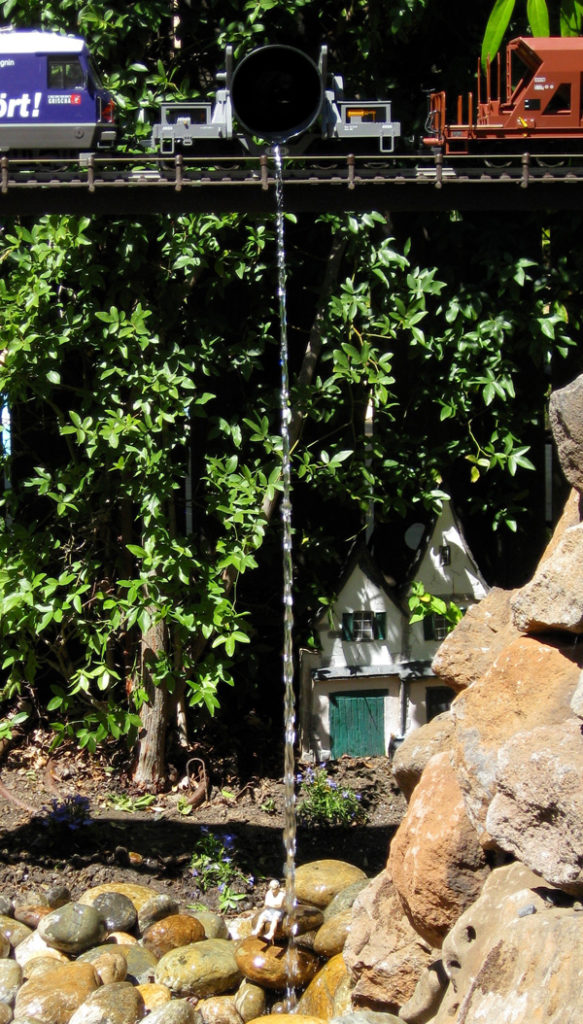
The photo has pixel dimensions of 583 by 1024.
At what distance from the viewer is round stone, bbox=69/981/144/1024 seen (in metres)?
4.95

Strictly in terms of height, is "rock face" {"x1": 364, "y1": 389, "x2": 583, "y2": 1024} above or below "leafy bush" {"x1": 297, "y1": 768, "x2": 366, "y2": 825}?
above

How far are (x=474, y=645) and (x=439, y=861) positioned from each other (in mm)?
1093

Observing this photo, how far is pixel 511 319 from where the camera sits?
6914 mm

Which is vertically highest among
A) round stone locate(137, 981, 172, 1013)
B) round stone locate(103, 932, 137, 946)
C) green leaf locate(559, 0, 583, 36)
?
green leaf locate(559, 0, 583, 36)

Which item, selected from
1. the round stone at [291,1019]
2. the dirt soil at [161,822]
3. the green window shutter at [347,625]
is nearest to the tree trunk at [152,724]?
the dirt soil at [161,822]

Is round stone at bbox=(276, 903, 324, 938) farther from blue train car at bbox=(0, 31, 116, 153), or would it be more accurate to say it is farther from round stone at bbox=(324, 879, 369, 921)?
blue train car at bbox=(0, 31, 116, 153)

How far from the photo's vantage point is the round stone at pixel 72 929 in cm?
555

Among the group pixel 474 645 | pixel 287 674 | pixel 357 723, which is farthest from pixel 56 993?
pixel 357 723

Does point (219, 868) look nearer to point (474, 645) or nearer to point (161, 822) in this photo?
point (161, 822)

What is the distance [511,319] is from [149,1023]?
4.36m

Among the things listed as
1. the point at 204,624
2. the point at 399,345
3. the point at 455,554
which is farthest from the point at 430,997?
the point at 399,345

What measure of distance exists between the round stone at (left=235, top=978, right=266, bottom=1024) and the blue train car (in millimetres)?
4127

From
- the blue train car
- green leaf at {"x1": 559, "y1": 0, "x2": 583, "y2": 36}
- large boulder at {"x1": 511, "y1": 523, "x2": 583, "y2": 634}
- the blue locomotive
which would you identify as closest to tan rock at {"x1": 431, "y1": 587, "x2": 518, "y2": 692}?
large boulder at {"x1": 511, "y1": 523, "x2": 583, "y2": 634}

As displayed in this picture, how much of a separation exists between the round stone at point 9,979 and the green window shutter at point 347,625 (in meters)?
2.79
